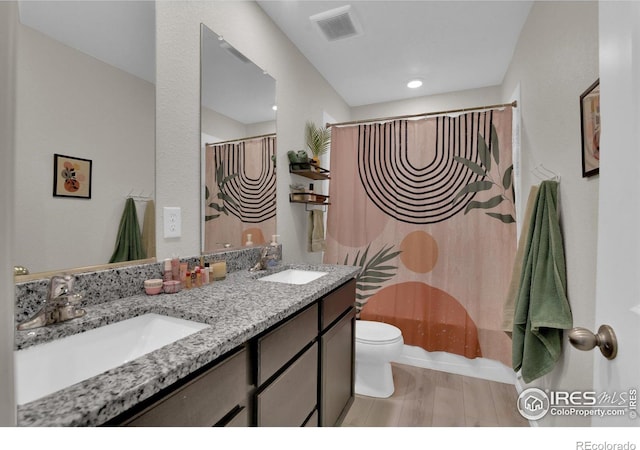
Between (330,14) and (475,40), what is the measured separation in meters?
1.14

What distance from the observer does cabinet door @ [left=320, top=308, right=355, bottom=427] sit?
137cm

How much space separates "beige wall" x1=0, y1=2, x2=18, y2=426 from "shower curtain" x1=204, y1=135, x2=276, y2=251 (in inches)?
46.4

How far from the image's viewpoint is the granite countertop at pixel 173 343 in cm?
46

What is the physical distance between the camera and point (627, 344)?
19.3 inches

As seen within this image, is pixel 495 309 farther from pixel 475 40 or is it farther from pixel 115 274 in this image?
pixel 115 274

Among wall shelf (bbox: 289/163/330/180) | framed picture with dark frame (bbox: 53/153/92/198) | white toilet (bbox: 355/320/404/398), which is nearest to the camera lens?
framed picture with dark frame (bbox: 53/153/92/198)

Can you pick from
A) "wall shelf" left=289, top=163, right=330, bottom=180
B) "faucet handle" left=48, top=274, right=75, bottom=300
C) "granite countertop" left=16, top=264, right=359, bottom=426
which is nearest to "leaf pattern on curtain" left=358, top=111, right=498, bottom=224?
"wall shelf" left=289, top=163, right=330, bottom=180

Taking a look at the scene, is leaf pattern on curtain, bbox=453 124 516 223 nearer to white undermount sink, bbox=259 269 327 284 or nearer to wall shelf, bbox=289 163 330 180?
wall shelf, bbox=289 163 330 180

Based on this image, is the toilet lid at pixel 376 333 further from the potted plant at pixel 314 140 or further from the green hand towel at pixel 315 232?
the potted plant at pixel 314 140

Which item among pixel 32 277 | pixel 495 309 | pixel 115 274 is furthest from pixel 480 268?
pixel 32 277

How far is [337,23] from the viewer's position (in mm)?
1923

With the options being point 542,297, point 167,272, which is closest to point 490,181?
point 542,297

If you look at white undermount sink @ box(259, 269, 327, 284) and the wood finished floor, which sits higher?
white undermount sink @ box(259, 269, 327, 284)

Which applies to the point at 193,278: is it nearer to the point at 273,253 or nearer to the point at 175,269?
the point at 175,269
